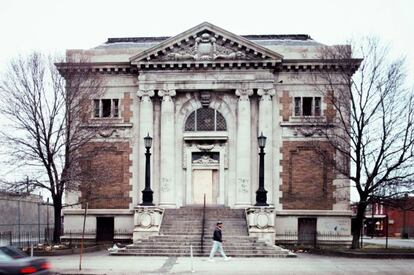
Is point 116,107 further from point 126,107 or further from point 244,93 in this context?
point 244,93

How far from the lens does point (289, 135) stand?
44.6 meters

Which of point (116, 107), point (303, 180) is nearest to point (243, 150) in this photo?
point (303, 180)

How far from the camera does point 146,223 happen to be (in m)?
38.7

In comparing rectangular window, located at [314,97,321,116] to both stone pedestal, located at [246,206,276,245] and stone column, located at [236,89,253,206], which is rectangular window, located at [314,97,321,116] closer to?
stone column, located at [236,89,253,206]

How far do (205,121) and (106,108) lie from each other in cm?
690

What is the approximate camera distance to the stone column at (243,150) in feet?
142

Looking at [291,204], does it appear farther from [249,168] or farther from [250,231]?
[250,231]

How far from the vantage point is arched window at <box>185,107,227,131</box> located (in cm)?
4478

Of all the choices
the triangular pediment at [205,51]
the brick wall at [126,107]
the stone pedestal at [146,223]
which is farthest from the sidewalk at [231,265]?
the triangular pediment at [205,51]

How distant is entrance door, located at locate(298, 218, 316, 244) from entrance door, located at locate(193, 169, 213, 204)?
6092 millimetres

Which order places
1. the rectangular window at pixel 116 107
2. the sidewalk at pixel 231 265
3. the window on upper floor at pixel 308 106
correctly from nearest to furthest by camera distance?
the sidewalk at pixel 231 265, the window on upper floor at pixel 308 106, the rectangular window at pixel 116 107

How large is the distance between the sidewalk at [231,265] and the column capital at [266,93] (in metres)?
14.1

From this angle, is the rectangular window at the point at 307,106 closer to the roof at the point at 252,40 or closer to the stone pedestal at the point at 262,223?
the roof at the point at 252,40

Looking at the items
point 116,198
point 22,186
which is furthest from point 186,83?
point 22,186
